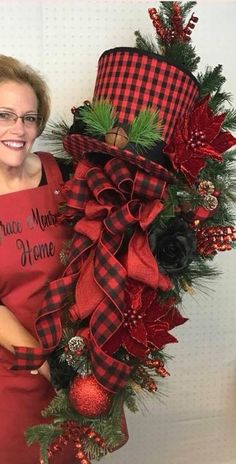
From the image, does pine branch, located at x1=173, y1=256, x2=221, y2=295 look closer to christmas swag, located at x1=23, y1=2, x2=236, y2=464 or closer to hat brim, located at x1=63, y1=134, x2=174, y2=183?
christmas swag, located at x1=23, y1=2, x2=236, y2=464

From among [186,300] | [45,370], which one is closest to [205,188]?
[45,370]

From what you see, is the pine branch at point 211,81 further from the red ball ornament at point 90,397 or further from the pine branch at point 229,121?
the red ball ornament at point 90,397

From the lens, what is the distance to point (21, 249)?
100 centimetres

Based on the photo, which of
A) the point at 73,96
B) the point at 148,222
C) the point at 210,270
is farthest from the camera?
the point at 73,96

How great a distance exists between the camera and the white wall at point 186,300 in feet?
3.88

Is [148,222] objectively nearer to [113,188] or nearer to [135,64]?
[113,188]

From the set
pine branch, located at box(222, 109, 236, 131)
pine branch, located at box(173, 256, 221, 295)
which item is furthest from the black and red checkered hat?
pine branch, located at box(173, 256, 221, 295)

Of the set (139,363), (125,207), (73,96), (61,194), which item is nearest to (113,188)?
(125,207)

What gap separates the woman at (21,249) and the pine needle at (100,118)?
0.18 m

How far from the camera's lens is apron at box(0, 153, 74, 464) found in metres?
0.99

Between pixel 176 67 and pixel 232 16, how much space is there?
57 cm

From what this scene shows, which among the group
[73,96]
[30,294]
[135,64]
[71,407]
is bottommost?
[71,407]

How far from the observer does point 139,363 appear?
0.91 metres

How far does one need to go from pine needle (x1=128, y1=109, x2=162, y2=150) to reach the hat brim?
25 mm
